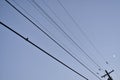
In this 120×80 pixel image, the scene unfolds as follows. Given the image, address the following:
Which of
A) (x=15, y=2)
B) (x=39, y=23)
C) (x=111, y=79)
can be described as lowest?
(x=111, y=79)

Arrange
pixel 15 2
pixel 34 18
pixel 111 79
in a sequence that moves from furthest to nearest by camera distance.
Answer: pixel 111 79 → pixel 34 18 → pixel 15 2

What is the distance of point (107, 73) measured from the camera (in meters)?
21.2

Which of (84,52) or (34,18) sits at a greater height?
(34,18)

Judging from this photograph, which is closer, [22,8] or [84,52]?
[22,8]

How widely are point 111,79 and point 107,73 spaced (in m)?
0.97

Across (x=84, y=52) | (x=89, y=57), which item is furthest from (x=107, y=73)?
(x=84, y=52)

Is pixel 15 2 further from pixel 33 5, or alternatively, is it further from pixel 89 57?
pixel 89 57

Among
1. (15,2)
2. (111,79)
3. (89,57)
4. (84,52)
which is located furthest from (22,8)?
(111,79)

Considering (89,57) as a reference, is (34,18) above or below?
above

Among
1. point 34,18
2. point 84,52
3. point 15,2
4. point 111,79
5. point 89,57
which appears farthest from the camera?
point 111,79

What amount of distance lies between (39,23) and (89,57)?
233 inches

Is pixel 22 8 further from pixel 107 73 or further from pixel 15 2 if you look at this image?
pixel 107 73

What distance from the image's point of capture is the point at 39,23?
911 cm

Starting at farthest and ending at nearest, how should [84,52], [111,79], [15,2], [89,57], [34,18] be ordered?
1. [111,79]
2. [89,57]
3. [84,52]
4. [34,18]
5. [15,2]
